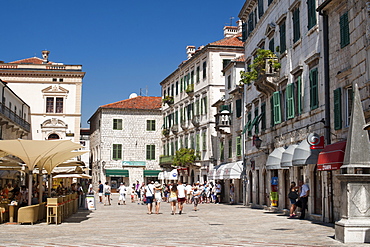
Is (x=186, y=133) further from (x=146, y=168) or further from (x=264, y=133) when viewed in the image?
(x=264, y=133)

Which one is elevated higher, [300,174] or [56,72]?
[56,72]

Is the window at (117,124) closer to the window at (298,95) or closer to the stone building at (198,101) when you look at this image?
the stone building at (198,101)

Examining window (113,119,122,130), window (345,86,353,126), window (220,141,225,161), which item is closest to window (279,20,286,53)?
window (345,86,353,126)

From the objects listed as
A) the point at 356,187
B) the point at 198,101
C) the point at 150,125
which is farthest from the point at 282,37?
the point at 150,125

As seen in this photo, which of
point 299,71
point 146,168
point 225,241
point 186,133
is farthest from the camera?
point 146,168

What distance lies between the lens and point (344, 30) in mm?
18297

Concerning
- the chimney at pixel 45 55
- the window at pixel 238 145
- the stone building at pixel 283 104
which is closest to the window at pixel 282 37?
the stone building at pixel 283 104

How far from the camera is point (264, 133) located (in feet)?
100.0

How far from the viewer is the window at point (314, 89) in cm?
2161

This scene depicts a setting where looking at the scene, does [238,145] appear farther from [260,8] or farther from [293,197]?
[293,197]

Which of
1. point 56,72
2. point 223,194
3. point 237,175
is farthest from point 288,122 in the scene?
point 56,72

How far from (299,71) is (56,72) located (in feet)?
130

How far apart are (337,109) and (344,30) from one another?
2.66 m

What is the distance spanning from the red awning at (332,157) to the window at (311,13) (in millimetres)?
6177
